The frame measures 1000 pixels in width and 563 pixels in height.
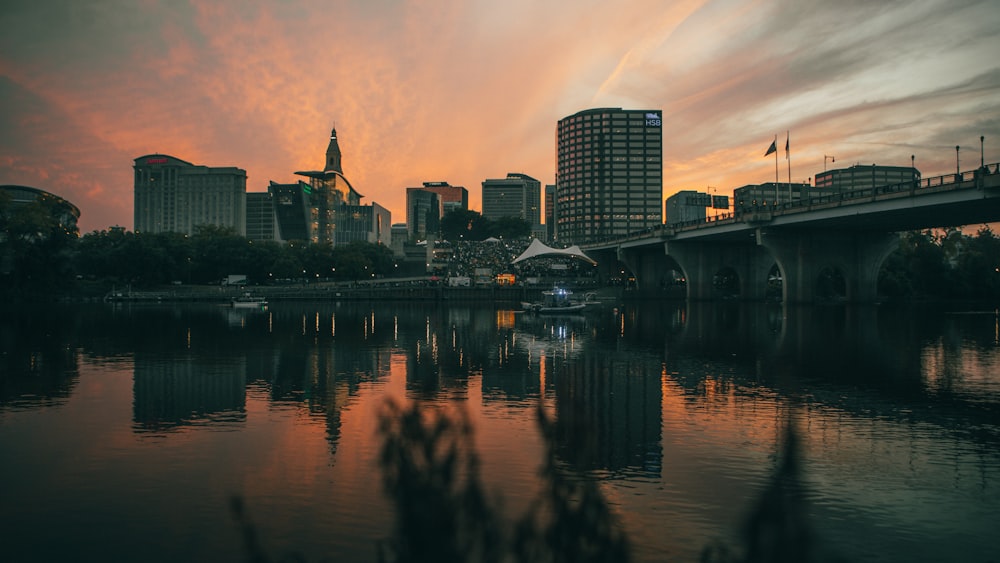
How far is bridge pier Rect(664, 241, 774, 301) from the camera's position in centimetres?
11662

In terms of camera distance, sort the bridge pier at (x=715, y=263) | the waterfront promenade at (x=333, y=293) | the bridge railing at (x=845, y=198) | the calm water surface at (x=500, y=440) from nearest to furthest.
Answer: the calm water surface at (x=500, y=440) < the bridge railing at (x=845, y=198) < the bridge pier at (x=715, y=263) < the waterfront promenade at (x=333, y=293)

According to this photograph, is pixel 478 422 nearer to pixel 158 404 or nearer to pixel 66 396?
pixel 158 404

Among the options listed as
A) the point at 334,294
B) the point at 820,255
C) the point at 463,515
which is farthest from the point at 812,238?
the point at 463,515

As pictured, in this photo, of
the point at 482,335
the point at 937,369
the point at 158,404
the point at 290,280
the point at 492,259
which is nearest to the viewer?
the point at 158,404

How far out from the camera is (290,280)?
16888 cm

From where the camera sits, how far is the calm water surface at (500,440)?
13.3 meters

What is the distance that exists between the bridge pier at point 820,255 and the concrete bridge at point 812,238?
13 cm

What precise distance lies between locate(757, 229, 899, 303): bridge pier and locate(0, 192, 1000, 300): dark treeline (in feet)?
115

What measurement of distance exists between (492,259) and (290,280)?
2201 inches

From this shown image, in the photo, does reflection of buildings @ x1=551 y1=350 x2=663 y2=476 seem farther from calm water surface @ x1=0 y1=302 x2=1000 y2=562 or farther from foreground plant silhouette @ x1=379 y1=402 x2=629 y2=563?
foreground plant silhouette @ x1=379 y1=402 x2=629 y2=563

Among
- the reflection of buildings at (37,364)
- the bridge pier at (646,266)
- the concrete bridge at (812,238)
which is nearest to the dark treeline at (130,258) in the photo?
the reflection of buildings at (37,364)

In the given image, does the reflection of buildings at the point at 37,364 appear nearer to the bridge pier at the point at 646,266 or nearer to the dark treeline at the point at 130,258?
the dark treeline at the point at 130,258

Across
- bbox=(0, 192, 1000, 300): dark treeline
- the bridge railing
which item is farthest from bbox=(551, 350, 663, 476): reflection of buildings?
bbox=(0, 192, 1000, 300): dark treeline

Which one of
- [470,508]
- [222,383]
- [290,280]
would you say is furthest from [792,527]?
[290,280]
